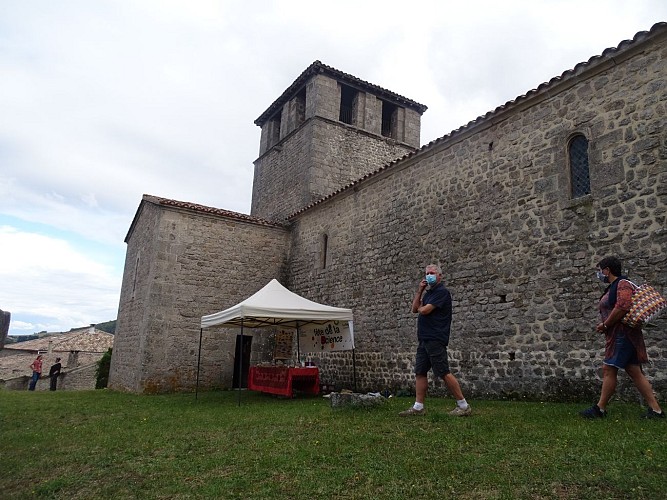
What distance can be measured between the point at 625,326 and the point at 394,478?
3.13 metres

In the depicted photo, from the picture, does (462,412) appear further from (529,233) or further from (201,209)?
(201,209)

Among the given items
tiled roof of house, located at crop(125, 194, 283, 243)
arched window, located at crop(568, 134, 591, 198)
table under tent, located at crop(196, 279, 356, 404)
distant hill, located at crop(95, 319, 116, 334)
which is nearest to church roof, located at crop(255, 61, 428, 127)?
tiled roof of house, located at crop(125, 194, 283, 243)

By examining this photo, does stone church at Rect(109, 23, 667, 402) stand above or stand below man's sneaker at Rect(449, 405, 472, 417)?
above

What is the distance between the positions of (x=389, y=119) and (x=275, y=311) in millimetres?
13797

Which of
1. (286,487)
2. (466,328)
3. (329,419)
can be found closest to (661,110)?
(466,328)

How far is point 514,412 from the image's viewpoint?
586cm

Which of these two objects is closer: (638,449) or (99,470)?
(638,449)

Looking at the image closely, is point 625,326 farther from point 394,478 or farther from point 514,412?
point 394,478

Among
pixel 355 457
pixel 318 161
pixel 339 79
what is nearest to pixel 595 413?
pixel 355 457

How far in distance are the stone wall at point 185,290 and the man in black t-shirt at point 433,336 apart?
355 inches

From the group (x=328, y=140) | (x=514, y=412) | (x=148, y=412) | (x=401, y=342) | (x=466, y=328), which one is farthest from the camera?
(x=328, y=140)

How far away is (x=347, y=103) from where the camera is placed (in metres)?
19.9

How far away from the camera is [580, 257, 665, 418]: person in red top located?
4.76 metres

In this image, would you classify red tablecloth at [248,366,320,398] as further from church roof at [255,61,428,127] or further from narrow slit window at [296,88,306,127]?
church roof at [255,61,428,127]
